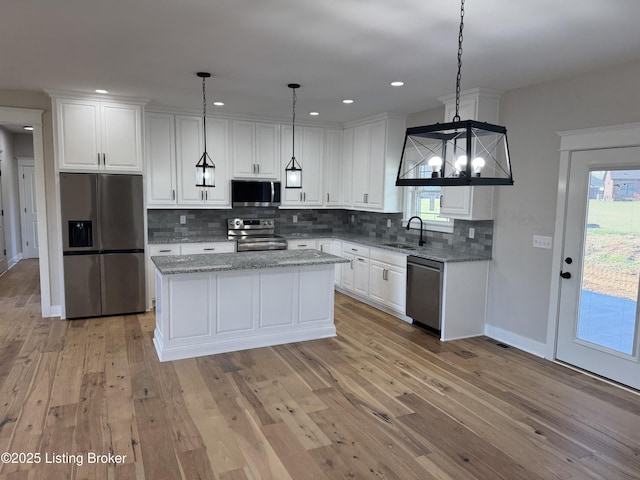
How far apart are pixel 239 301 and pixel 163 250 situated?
1930mm

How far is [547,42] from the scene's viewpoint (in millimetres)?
3096

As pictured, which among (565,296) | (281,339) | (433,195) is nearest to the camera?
(565,296)

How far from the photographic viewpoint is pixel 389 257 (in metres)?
5.48

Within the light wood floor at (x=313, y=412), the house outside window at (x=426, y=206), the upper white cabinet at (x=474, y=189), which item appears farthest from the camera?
the house outside window at (x=426, y=206)

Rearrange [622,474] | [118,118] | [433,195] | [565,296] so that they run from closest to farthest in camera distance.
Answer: [622,474] → [565,296] → [118,118] → [433,195]

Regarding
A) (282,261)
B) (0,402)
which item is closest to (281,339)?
(282,261)

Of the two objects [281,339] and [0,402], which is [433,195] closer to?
[281,339]

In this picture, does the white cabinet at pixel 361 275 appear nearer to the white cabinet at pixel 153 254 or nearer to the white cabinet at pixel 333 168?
the white cabinet at pixel 333 168

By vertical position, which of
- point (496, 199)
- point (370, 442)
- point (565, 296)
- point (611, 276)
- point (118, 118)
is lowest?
point (370, 442)

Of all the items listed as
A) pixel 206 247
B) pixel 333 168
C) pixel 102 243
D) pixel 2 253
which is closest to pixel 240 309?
pixel 206 247

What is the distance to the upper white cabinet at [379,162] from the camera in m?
5.95

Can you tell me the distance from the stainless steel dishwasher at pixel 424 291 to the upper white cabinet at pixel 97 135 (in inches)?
138

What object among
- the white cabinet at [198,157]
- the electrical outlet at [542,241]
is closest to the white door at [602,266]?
the electrical outlet at [542,241]

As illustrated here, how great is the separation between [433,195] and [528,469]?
3711mm
